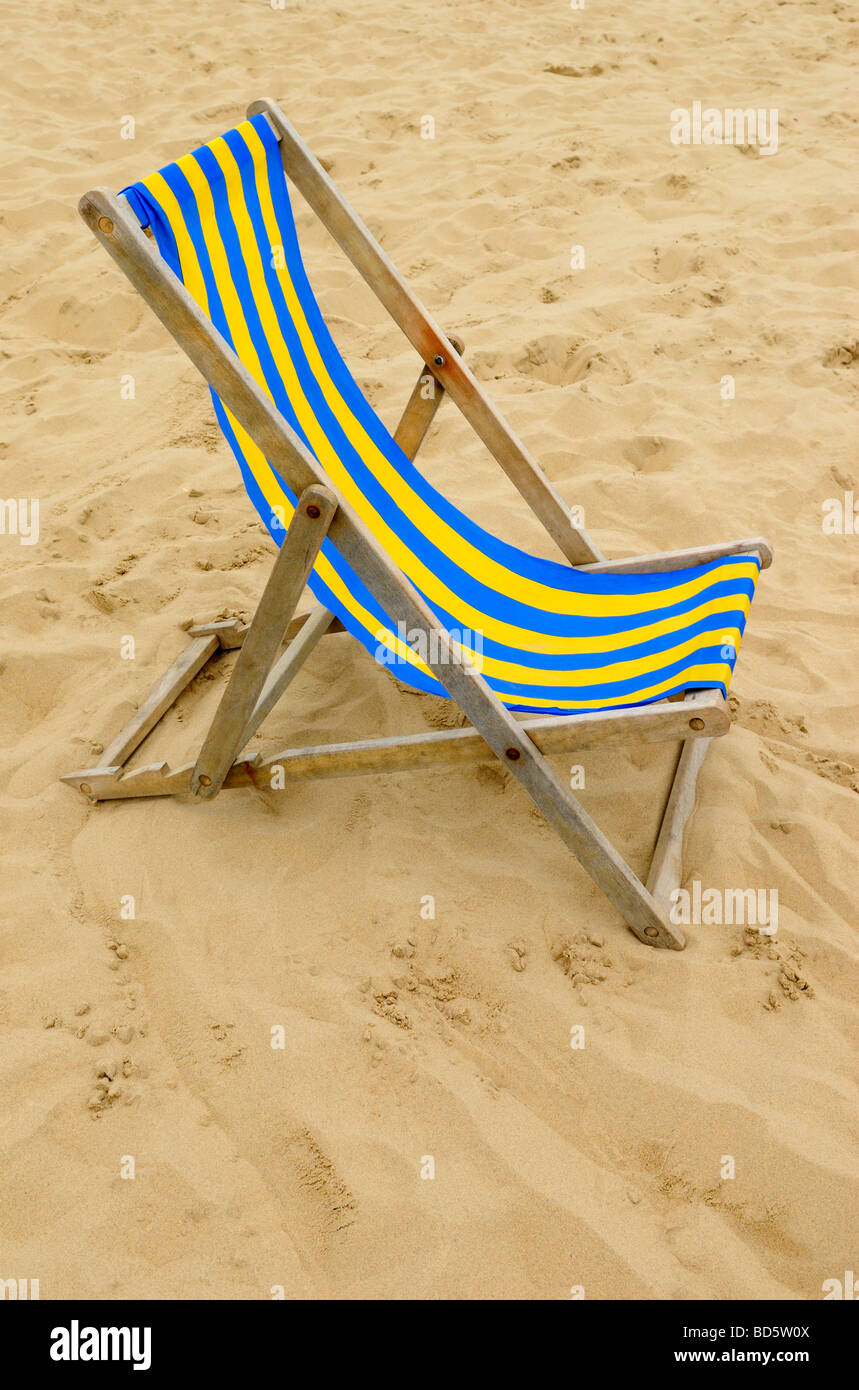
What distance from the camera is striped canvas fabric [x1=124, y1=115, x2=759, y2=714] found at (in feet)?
6.70

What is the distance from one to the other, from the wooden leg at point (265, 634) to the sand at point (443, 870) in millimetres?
181

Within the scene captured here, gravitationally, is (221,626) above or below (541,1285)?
above

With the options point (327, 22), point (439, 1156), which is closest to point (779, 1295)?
point (439, 1156)

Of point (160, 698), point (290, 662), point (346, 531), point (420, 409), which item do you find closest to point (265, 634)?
point (346, 531)

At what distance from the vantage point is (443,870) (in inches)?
84.4

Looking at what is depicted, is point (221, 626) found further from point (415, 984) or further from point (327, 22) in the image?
point (327, 22)

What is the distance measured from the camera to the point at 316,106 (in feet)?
18.0

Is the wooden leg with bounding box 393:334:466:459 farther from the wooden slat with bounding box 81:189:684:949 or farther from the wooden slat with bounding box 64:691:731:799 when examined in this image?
the wooden slat with bounding box 64:691:731:799

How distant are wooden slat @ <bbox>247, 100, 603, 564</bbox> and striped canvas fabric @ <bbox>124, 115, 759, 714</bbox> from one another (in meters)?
0.09

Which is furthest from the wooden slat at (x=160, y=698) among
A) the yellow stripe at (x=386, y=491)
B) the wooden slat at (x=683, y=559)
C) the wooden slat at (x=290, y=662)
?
the wooden slat at (x=683, y=559)

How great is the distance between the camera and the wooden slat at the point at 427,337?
2.37 m

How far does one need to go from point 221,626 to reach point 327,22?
5.26 meters

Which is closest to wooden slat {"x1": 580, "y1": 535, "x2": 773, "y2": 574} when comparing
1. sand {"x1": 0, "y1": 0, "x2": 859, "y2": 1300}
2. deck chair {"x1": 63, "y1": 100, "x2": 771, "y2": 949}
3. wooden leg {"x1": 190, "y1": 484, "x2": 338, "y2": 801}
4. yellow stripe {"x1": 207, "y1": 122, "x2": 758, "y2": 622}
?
deck chair {"x1": 63, "y1": 100, "x2": 771, "y2": 949}
